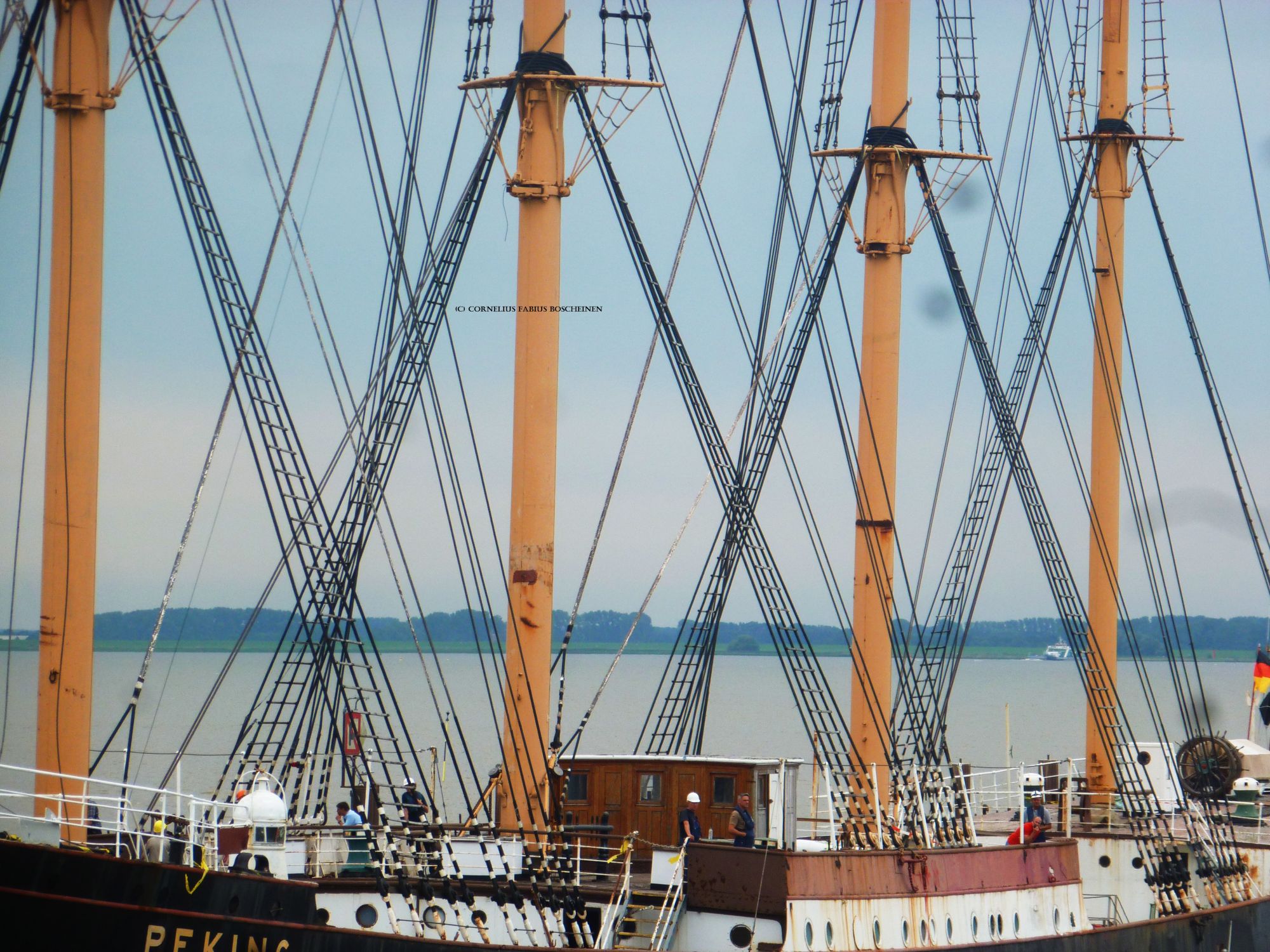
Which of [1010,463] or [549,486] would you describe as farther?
[1010,463]

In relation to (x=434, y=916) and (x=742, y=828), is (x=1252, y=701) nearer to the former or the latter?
(x=742, y=828)

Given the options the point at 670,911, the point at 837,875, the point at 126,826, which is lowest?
the point at 670,911

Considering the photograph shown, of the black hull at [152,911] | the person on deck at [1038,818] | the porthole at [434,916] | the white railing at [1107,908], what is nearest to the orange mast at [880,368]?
the person on deck at [1038,818]

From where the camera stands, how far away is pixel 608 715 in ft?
353

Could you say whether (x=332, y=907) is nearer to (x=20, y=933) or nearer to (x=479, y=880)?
(x=479, y=880)

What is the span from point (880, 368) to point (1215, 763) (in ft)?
31.2

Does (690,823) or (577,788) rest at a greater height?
(577,788)

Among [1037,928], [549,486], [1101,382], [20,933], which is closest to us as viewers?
[20,933]

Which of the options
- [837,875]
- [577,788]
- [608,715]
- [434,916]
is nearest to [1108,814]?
[577,788]

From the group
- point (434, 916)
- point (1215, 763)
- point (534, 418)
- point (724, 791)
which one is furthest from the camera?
point (1215, 763)

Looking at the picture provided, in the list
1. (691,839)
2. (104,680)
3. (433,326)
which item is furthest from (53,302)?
(104,680)

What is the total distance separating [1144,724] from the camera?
337 feet

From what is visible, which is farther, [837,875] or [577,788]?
[577,788]

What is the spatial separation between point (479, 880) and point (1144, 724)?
86187 millimetres
